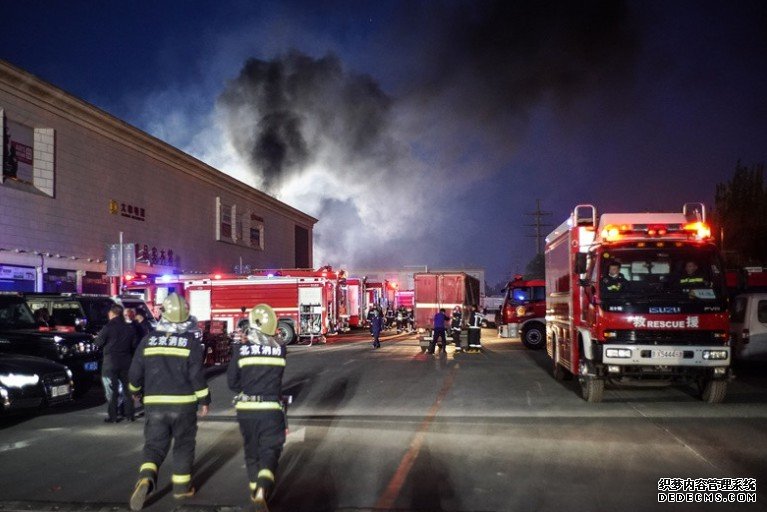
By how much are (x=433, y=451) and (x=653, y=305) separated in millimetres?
4569

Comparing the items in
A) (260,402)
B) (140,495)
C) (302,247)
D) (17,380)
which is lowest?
(140,495)

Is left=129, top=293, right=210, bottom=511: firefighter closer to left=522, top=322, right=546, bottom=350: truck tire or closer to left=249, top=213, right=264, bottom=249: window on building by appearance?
left=522, top=322, right=546, bottom=350: truck tire

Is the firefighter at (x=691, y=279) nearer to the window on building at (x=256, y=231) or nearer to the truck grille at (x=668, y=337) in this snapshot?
the truck grille at (x=668, y=337)

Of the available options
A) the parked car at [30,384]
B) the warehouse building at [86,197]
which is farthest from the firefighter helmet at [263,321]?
the warehouse building at [86,197]

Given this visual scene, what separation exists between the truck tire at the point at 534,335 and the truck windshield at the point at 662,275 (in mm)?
13131

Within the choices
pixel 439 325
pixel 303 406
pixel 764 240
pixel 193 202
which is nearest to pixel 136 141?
pixel 193 202

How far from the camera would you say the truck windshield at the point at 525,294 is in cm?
2478

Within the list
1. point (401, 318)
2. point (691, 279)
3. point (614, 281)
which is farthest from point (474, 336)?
point (401, 318)

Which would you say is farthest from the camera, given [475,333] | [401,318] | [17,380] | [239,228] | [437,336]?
[239,228]

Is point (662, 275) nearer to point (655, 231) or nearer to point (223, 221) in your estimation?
point (655, 231)

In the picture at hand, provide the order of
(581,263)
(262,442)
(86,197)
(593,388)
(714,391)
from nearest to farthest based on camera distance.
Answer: (262,442)
(714,391)
(581,263)
(593,388)
(86,197)

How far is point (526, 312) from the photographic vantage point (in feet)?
81.4

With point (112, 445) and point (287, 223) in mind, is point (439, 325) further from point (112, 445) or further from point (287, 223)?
point (287, 223)

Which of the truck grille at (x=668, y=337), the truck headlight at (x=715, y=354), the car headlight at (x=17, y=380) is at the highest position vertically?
the truck grille at (x=668, y=337)
